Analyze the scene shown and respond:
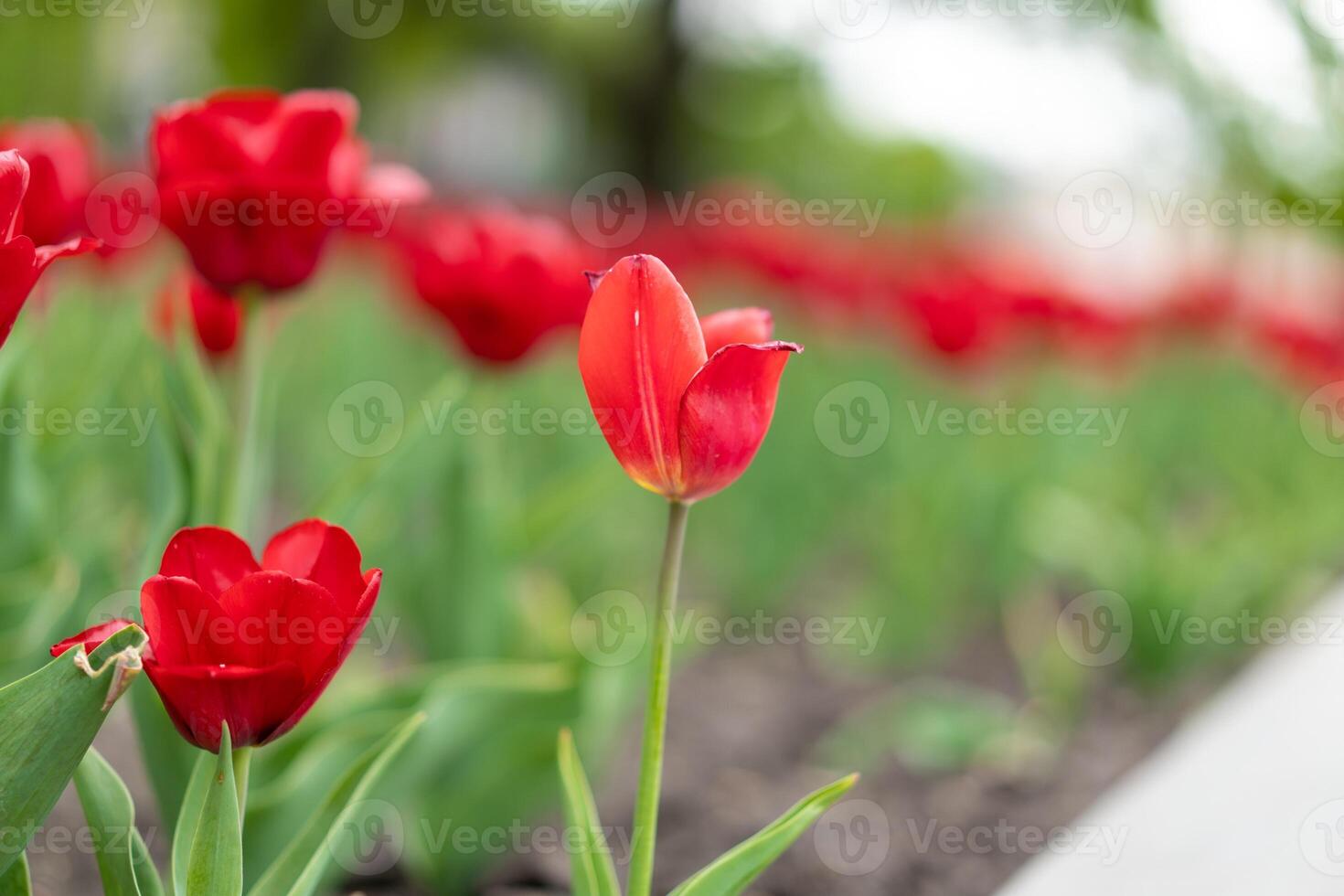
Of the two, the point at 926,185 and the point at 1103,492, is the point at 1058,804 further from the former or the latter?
the point at 926,185

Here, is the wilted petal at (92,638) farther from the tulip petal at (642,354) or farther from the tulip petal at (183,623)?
the tulip petal at (642,354)

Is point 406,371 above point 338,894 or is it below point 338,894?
above

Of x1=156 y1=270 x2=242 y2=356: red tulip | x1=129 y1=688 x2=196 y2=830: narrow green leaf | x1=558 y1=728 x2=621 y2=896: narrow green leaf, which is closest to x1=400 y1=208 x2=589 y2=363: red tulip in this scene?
x1=156 y1=270 x2=242 y2=356: red tulip

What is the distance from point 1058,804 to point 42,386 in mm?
1340

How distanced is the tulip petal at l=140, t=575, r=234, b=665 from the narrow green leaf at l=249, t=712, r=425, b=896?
11 centimetres

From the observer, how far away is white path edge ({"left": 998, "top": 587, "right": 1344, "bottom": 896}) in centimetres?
109

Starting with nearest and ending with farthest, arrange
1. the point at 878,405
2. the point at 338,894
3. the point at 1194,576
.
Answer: the point at 338,894 < the point at 1194,576 < the point at 878,405

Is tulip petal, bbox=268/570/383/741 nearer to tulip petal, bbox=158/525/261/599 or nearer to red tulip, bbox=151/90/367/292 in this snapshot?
tulip petal, bbox=158/525/261/599

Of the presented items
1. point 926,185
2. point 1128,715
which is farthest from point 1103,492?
point 926,185

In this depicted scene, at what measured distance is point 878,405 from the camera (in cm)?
245

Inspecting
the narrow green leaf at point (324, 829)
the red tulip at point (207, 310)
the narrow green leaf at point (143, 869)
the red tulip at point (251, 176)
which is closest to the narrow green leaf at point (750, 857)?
the narrow green leaf at point (324, 829)

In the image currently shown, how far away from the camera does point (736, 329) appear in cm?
63

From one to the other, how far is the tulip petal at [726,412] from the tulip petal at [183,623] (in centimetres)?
23

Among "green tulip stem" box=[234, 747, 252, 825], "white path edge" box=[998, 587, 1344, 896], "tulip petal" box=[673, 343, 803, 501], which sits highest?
"tulip petal" box=[673, 343, 803, 501]
